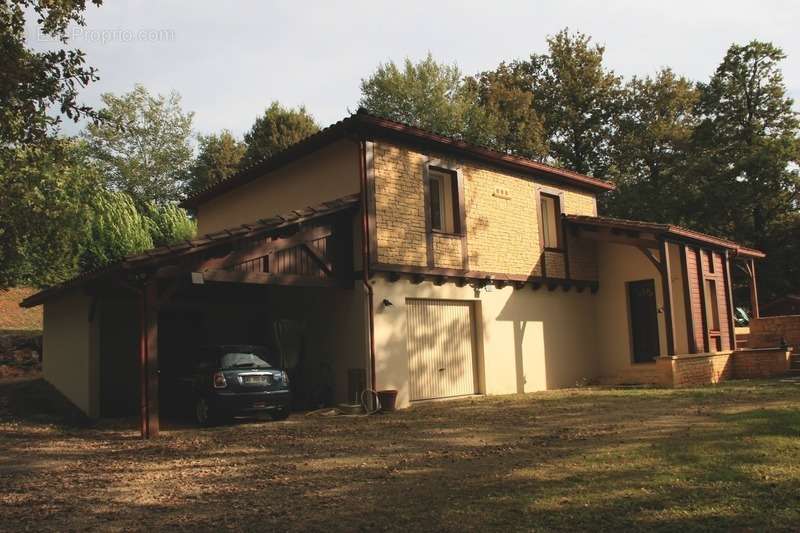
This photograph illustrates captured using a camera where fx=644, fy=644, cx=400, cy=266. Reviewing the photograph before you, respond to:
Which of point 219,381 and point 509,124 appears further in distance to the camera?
point 509,124

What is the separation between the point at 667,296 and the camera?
1558 cm

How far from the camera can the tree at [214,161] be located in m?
40.0

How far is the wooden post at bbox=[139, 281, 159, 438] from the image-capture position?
9.92m

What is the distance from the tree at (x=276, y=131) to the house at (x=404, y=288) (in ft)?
64.8

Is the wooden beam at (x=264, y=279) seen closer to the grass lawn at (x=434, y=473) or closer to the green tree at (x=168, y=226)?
the grass lawn at (x=434, y=473)

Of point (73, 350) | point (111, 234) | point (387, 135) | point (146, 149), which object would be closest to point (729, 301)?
point (387, 135)

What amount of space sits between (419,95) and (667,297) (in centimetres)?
2484

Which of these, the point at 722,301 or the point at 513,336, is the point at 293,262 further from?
the point at 722,301

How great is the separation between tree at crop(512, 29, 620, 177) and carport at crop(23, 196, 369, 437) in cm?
2520

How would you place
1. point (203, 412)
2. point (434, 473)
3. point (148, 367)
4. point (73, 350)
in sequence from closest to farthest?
1. point (434, 473)
2. point (148, 367)
3. point (203, 412)
4. point (73, 350)

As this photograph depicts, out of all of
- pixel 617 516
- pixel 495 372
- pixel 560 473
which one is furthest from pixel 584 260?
pixel 617 516

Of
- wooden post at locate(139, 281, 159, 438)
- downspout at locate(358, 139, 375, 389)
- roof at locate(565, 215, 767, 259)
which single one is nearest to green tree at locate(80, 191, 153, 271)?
downspout at locate(358, 139, 375, 389)

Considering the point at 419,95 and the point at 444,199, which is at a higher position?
the point at 419,95

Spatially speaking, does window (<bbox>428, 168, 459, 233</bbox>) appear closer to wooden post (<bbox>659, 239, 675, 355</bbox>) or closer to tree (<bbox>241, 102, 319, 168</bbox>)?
wooden post (<bbox>659, 239, 675, 355</bbox>)
